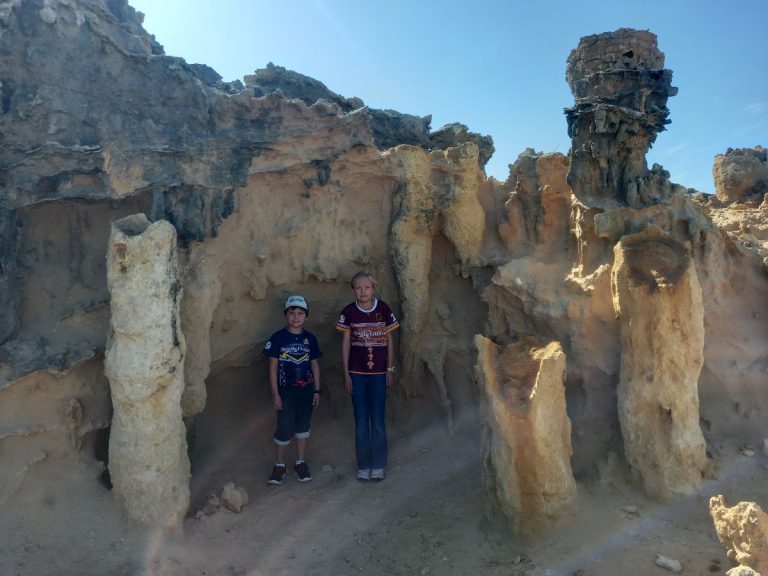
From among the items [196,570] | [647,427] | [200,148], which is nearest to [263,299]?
[200,148]

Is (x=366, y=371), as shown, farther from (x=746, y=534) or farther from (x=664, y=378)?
(x=746, y=534)

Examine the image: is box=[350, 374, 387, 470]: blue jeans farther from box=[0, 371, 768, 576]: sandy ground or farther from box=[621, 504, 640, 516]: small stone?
box=[621, 504, 640, 516]: small stone

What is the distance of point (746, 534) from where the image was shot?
2592 mm

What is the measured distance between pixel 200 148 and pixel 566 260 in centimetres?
292

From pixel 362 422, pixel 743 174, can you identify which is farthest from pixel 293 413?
pixel 743 174

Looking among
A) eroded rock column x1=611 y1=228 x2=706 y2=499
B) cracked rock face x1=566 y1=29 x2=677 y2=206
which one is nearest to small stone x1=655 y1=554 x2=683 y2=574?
eroded rock column x1=611 y1=228 x2=706 y2=499

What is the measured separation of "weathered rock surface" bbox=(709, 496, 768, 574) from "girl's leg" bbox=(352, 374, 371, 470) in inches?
104

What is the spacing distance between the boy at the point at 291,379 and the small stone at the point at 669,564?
2.65 metres

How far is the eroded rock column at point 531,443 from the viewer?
3543 mm

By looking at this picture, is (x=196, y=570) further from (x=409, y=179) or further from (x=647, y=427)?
(x=409, y=179)

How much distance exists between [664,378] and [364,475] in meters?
2.36

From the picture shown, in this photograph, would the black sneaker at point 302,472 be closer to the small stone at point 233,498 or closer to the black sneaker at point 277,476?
the black sneaker at point 277,476

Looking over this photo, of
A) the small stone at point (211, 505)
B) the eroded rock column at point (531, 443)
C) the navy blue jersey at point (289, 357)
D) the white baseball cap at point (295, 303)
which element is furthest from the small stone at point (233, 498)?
the eroded rock column at point (531, 443)

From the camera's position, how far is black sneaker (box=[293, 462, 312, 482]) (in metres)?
4.80
